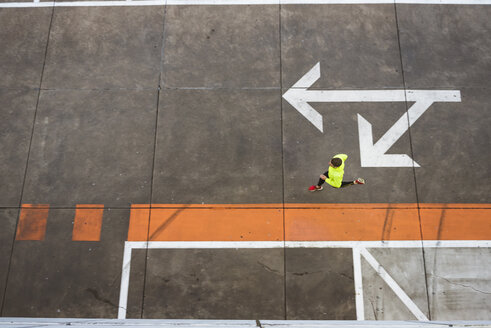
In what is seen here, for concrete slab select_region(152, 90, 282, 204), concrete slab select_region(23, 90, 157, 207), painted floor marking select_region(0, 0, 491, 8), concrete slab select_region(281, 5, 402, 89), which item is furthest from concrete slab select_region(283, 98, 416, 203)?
concrete slab select_region(23, 90, 157, 207)

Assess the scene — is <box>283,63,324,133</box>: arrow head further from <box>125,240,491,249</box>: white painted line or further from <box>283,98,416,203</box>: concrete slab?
<box>125,240,491,249</box>: white painted line

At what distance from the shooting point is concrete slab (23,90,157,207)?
8.05m

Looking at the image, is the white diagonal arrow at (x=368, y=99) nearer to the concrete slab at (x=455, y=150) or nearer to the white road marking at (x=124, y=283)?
the concrete slab at (x=455, y=150)

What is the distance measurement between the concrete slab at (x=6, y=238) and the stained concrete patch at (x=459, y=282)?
343 inches

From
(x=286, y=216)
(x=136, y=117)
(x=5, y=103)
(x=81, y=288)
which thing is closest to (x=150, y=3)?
(x=136, y=117)

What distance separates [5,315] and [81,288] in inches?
60.8

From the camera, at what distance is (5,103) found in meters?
8.70

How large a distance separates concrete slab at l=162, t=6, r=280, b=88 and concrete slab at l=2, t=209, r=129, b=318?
369 centimetres

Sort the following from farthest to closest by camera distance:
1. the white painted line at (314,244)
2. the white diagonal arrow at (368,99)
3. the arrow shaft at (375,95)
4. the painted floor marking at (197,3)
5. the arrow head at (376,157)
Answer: the painted floor marking at (197,3)
the arrow shaft at (375,95)
the white diagonal arrow at (368,99)
the arrow head at (376,157)
the white painted line at (314,244)

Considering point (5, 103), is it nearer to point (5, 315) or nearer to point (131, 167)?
point (131, 167)

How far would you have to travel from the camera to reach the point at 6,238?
25.5 ft

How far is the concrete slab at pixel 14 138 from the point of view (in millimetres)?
8078

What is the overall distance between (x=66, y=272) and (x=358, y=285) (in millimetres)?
6026

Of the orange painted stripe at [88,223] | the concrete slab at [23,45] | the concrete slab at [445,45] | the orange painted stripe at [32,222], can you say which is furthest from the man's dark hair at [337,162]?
the concrete slab at [23,45]
